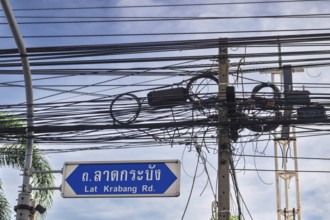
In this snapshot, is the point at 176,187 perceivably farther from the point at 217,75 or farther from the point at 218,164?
the point at 217,75

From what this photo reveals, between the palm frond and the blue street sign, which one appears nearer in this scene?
the blue street sign

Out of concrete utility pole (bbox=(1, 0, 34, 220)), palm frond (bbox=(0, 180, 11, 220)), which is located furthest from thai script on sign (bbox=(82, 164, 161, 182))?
palm frond (bbox=(0, 180, 11, 220))

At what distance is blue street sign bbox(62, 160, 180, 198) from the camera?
29.0 ft

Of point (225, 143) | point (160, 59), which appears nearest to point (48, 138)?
point (160, 59)

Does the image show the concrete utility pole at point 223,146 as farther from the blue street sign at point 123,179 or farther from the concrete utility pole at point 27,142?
the concrete utility pole at point 27,142

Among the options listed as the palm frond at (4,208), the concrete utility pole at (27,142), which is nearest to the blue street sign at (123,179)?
the concrete utility pole at (27,142)

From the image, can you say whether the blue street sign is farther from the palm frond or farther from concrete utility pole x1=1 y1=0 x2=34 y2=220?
the palm frond

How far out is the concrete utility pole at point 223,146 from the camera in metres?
8.85

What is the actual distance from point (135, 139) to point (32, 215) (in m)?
2.06

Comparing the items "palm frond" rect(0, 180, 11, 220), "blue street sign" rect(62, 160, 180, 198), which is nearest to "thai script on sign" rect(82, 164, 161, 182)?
"blue street sign" rect(62, 160, 180, 198)

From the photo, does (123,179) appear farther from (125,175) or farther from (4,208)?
(4,208)

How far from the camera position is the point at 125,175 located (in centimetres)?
900

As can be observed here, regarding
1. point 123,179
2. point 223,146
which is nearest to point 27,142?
point 123,179

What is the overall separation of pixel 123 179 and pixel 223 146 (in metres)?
1.67
